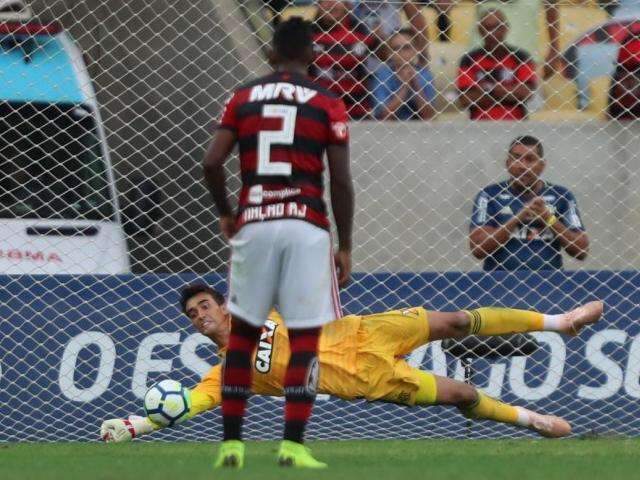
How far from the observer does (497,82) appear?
1034cm

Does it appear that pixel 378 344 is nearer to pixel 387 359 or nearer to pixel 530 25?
pixel 387 359

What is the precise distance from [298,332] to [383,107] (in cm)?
418

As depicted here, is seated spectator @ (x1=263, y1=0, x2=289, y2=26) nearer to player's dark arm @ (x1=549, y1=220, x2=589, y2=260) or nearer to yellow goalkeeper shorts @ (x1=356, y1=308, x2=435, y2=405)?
player's dark arm @ (x1=549, y1=220, x2=589, y2=260)

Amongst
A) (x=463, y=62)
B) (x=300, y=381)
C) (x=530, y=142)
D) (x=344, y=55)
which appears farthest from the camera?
(x=463, y=62)

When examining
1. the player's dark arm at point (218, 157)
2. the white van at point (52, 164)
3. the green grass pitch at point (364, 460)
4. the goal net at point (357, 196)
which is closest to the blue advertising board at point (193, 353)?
the goal net at point (357, 196)

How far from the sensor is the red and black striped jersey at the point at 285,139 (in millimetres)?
6160

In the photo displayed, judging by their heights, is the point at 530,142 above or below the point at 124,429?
above

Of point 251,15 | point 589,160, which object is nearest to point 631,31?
point 589,160

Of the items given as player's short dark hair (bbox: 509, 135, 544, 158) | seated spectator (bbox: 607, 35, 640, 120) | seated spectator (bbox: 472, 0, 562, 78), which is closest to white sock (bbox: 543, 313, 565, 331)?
player's short dark hair (bbox: 509, 135, 544, 158)

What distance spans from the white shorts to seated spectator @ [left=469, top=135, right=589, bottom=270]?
350cm

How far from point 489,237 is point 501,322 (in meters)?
1.54

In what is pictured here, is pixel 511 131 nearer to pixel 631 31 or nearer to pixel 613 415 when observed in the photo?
pixel 631 31

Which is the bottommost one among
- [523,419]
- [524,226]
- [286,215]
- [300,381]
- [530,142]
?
[523,419]

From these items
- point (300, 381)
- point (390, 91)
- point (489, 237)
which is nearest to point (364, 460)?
point (300, 381)
